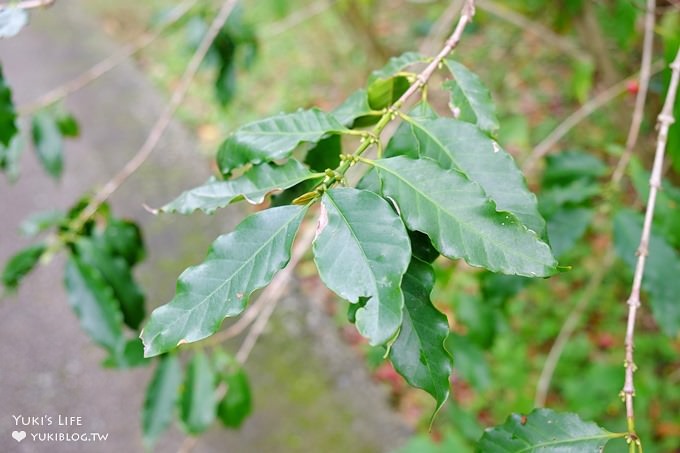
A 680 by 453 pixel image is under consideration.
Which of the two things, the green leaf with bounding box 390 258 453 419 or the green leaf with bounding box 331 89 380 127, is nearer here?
the green leaf with bounding box 390 258 453 419

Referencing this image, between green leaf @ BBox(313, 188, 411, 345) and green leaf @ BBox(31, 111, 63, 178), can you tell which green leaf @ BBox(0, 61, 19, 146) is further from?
green leaf @ BBox(313, 188, 411, 345)

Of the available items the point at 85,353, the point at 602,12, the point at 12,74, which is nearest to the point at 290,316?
the point at 85,353

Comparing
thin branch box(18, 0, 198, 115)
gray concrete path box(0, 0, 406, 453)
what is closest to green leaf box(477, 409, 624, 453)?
thin branch box(18, 0, 198, 115)

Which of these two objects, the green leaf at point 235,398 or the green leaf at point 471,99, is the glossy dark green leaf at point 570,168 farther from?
the green leaf at point 235,398

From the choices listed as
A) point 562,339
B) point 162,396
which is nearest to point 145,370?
point 162,396

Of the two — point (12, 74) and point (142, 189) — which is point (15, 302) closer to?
point (142, 189)

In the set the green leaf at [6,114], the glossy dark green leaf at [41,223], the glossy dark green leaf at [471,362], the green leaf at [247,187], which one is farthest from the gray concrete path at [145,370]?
the green leaf at [247,187]
